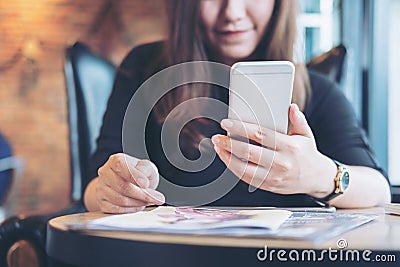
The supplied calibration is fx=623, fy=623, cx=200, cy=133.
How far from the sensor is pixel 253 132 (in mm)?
906

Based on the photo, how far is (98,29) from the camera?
88.4 inches

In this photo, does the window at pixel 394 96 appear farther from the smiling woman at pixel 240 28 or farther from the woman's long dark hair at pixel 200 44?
the smiling woman at pixel 240 28

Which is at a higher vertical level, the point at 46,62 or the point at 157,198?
the point at 46,62

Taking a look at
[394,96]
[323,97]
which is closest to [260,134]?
[323,97]

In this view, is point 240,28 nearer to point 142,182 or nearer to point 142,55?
point 142,55

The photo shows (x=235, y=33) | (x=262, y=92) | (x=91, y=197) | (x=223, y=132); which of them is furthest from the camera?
(x=235, y=33)

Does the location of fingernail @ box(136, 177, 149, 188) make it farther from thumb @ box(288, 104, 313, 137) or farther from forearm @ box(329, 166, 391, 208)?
forearm @ box(329, 166, 391, 208)

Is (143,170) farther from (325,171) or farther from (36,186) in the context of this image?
(36,186)

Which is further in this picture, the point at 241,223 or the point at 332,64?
the point at 332,64

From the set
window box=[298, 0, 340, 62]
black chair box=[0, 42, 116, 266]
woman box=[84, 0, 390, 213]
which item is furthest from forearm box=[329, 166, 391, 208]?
window box=[298, 0, 340, 62]

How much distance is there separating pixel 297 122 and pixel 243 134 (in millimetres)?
83

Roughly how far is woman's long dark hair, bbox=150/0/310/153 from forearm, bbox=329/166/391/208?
0.34 meters

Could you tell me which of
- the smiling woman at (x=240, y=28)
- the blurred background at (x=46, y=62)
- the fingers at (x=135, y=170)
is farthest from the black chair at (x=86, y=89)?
the fingers at (x=135, y=170)

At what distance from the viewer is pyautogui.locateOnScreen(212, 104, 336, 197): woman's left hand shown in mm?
913
